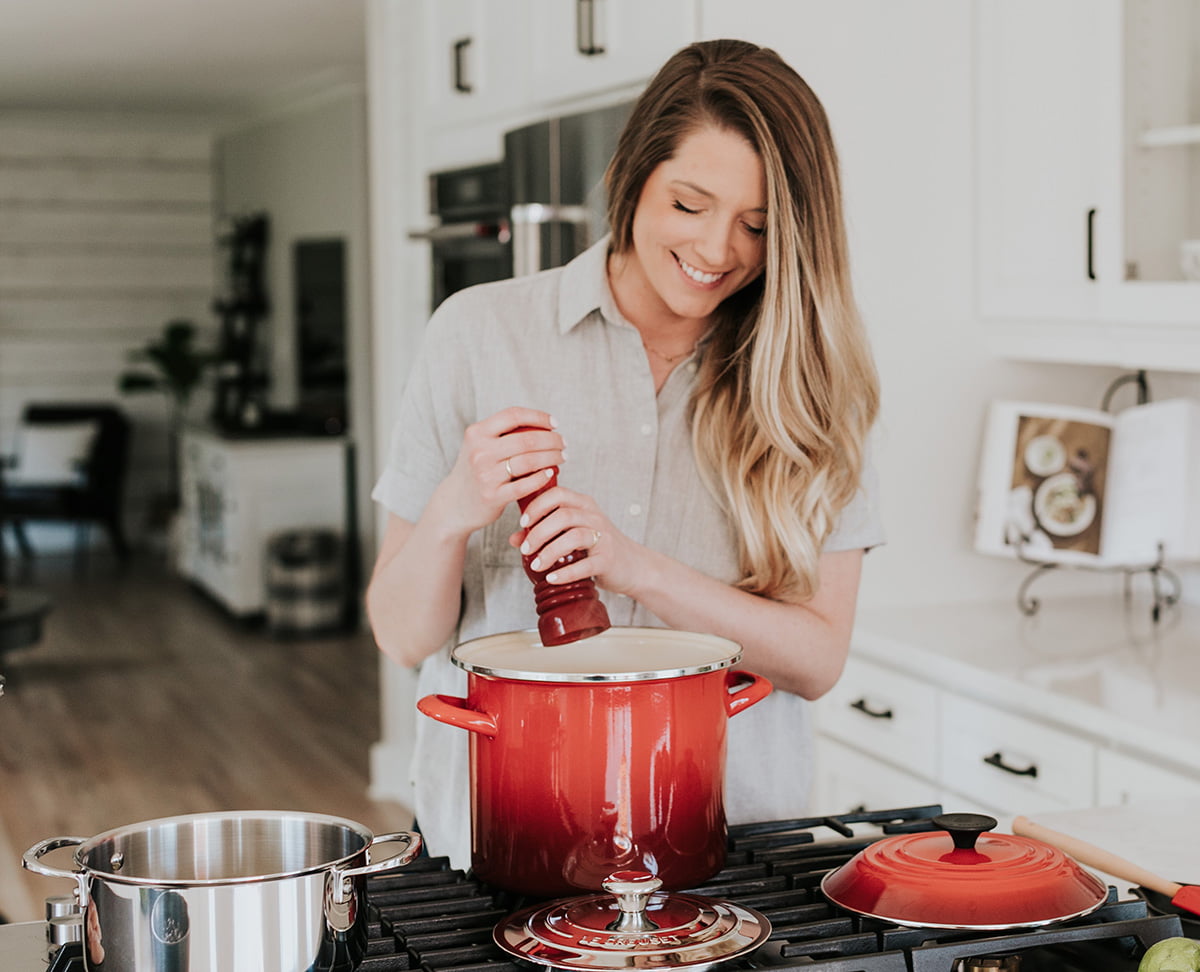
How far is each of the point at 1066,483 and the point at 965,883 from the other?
74.3 inches

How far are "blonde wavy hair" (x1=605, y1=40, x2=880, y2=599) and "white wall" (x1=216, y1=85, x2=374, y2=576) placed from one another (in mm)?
5881

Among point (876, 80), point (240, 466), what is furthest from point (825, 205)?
point (240, 466)

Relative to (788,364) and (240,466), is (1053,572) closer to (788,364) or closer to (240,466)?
(788,364)

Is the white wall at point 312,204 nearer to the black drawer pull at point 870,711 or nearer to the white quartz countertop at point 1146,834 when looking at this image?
the black drawer pull at point 870,711

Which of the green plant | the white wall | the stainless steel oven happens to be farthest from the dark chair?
the stainless steel oven

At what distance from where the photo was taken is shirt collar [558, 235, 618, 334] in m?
1.42

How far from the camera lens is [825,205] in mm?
1289

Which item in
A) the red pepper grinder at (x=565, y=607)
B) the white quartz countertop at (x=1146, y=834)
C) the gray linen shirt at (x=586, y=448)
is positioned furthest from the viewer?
the gray linen shirt at (x=586, y=448)

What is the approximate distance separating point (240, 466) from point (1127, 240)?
531 cm

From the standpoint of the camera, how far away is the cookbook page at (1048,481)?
8.58ft

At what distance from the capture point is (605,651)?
1.08 metres

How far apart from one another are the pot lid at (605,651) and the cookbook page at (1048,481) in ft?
5.60

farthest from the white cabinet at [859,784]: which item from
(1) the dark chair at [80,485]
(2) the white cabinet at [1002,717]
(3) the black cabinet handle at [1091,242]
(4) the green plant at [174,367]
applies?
(1) the dark chair at [80,485]

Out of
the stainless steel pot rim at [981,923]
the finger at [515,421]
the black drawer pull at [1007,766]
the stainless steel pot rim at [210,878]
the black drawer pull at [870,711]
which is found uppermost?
the finger at [515,421]
